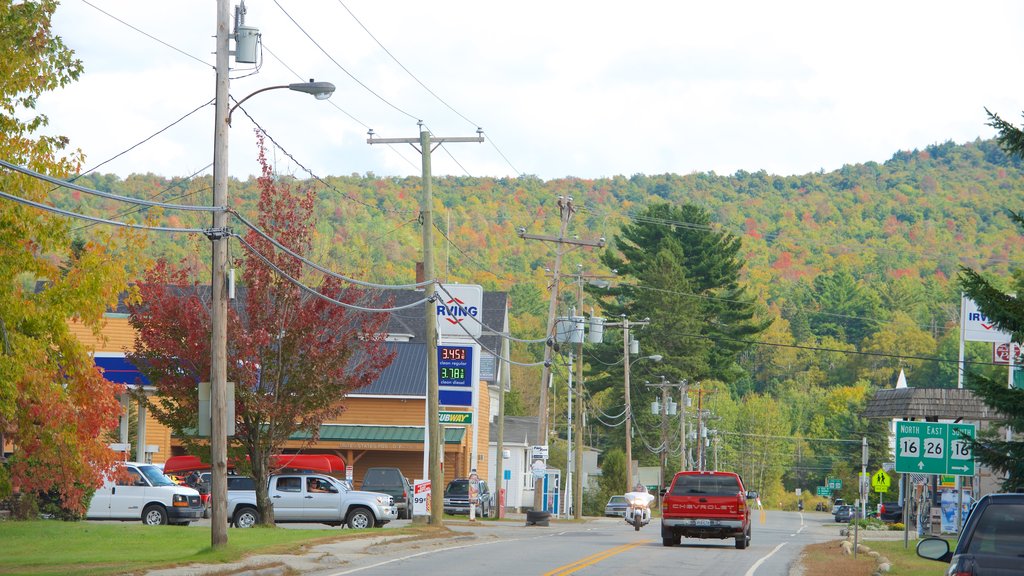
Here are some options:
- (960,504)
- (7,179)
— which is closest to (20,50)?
(7,179)

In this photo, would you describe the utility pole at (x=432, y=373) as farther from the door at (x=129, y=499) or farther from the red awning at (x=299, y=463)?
the red awning at (x=299, y=463)

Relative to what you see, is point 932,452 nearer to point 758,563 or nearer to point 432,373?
point 758,563

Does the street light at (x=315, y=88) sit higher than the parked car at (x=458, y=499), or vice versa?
the street light at (x=315, y=88)

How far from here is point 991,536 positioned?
9.83 meters

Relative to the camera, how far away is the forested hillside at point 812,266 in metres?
113

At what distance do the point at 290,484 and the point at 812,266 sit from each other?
11767cm

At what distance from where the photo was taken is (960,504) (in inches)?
1550

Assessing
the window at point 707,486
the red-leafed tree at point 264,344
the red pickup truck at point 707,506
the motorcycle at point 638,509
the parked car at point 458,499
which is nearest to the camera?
the red-leafed tree at point 264,344

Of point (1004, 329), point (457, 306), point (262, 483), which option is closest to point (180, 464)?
point (457, 306)

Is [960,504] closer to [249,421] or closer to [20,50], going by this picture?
[249,421]

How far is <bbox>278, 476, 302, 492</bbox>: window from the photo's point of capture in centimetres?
3559

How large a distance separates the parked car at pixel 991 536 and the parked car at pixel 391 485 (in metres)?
34.3

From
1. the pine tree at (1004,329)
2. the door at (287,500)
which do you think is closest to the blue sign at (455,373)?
the door at (287,500)

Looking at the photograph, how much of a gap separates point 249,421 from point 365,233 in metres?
40.9
